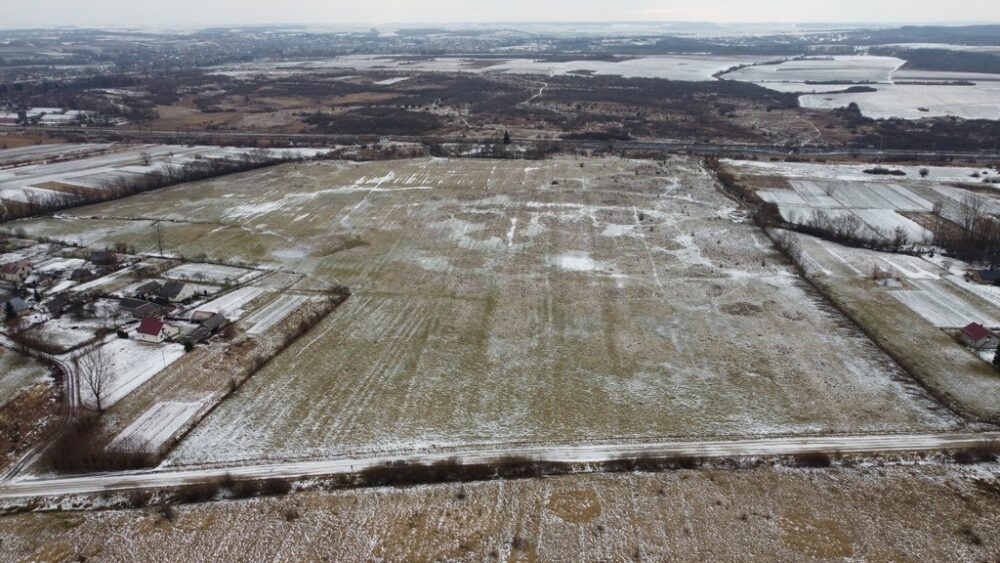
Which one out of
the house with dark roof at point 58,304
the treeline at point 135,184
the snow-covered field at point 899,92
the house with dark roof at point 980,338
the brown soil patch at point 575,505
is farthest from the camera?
the snow-covered field at point 899,92

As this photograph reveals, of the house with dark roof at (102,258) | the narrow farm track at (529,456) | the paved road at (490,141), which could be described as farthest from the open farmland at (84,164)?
the narrow farm track at (529,456)

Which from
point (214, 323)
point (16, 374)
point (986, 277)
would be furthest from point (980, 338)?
point (16, 374)

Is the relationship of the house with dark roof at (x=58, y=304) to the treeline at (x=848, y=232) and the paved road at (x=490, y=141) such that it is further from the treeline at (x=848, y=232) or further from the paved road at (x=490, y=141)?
the paved road at (x=490, y=141)

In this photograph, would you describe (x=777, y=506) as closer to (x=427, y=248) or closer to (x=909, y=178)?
(x=427, y=248)

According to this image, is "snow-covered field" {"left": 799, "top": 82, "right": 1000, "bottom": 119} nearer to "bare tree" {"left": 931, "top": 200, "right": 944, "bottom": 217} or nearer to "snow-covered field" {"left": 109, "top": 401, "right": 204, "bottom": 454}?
"bare tree" {"left": 931, "top": 200, "right": 944, "bottom": 217}

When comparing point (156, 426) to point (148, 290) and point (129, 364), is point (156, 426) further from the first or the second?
point (148, 290)
